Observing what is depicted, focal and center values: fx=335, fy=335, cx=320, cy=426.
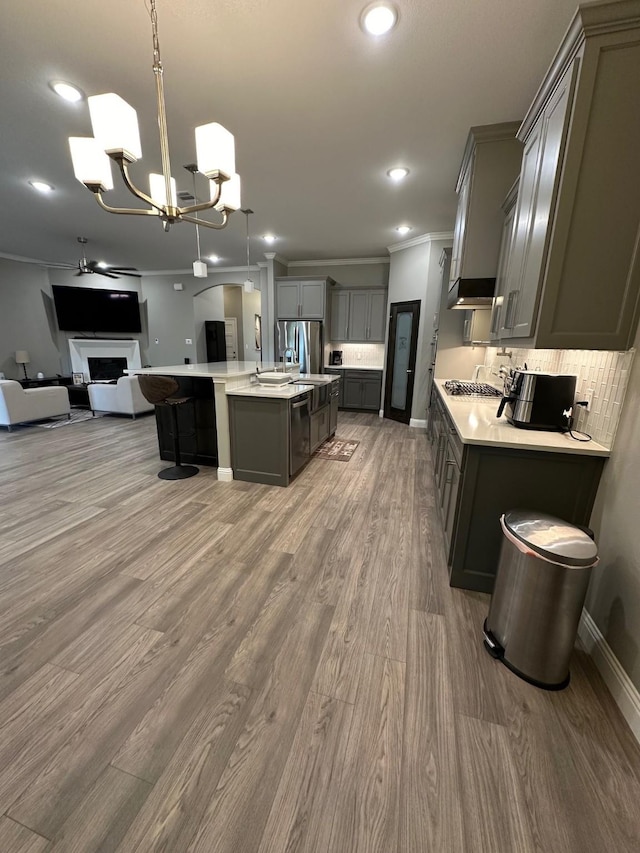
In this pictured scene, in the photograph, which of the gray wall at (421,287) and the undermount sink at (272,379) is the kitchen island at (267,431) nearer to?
the undermount sink at (272,379)

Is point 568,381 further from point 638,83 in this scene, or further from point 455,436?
point 638,83

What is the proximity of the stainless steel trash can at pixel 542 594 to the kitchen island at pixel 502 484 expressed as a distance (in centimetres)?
27

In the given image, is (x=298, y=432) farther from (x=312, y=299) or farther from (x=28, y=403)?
(x=28, y=403)

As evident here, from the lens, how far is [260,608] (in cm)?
184

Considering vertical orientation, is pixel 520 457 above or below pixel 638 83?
below

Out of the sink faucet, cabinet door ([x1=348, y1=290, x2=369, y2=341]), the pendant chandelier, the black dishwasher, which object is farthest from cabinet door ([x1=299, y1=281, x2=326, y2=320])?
the pendant chandelier

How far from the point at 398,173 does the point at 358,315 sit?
353 cm

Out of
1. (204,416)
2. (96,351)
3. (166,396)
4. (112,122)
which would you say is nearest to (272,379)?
(204,416)

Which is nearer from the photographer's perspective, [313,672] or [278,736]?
[278,736]

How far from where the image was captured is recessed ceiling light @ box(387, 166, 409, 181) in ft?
10.4

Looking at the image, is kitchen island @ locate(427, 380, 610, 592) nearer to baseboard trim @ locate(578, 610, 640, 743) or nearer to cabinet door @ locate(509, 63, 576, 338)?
baseboard trim @ locate(578, 610, 640, 743)

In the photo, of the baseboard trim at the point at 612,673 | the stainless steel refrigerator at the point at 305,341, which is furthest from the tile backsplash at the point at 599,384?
the stainless steel refrigerator at the point at 305,341

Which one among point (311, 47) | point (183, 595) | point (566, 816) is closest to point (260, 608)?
point (183, 595)

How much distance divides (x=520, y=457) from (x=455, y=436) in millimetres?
487
